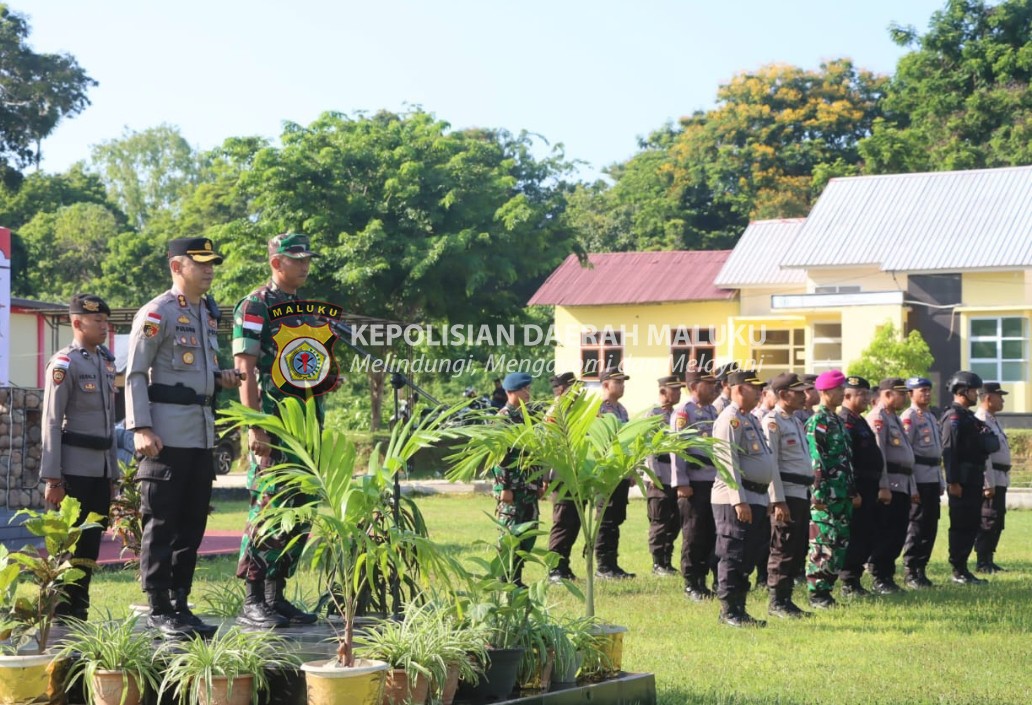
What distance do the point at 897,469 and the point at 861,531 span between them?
0.77 meters

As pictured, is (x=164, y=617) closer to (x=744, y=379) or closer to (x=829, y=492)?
(x=744, y=379)

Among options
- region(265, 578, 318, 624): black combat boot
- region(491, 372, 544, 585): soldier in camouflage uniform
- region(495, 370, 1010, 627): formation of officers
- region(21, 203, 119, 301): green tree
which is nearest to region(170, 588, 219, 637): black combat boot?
region(265, 578, 318, 624): black combat boot

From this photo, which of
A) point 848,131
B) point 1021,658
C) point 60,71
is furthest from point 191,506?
point 848,131

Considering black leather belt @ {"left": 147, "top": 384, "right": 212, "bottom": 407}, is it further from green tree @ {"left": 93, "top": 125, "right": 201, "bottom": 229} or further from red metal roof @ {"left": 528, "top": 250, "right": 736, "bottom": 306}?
green tree @ {"left": 93, "top": 125, "right": 201, "bottom": 229}

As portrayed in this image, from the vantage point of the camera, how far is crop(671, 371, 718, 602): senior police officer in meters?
10.8

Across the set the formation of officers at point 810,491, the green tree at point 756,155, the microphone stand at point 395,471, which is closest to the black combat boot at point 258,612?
the microphone stand at point 395,471

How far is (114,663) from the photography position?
533 centimetres

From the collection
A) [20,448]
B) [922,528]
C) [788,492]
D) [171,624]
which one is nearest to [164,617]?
[171,624]

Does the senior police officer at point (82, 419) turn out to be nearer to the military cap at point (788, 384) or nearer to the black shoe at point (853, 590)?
the military cap at point (788, 384)

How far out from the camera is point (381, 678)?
520cm

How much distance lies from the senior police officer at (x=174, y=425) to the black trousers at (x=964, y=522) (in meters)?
7.89

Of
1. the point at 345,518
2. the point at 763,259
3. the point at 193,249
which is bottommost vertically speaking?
→ the point at 345,518

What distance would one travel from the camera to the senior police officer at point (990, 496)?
42.5ft

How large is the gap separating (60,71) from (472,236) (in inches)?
656
